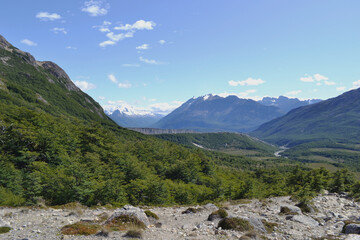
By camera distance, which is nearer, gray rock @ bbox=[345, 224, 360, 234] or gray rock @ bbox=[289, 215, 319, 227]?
gray rock @ bbox=[345, 224, 360, 234]

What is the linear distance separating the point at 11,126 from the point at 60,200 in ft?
81.4

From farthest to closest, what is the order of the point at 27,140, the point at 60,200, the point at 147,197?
the point at 27,140 < the point at 147,197 < the point at 60,200

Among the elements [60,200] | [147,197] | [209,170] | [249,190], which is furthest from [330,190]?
[60,200]

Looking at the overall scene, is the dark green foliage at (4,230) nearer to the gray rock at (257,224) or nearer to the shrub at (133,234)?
the shrub at (133,234)

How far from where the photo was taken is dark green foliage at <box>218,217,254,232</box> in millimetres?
21656

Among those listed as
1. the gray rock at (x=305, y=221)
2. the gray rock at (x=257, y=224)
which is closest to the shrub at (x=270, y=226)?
the gray rock at (x=257, y=224)

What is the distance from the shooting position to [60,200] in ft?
103

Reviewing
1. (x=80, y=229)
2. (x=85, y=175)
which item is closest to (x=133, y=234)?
(x=80, y=229)

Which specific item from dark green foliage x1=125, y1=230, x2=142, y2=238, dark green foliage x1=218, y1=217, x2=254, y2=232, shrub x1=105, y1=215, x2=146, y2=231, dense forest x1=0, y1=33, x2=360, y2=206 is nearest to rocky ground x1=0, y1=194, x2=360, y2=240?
dark green foliage x1=125, y1=230, x2=142, y2=238

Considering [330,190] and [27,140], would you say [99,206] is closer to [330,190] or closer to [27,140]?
[27,140]

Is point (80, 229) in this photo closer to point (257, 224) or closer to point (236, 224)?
point (236, 224)

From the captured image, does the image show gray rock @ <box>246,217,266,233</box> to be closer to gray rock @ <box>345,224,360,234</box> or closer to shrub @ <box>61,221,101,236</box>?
gray rock @ <box>345,224,360,234</box>

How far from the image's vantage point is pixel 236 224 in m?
22.2

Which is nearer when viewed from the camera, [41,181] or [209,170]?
[41,181]
